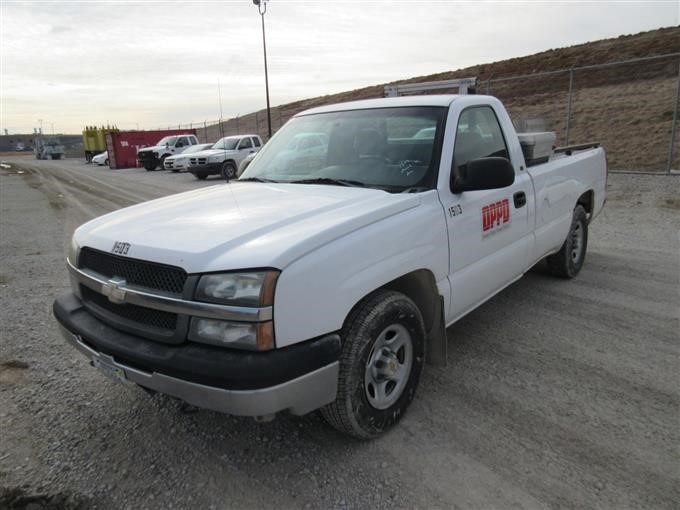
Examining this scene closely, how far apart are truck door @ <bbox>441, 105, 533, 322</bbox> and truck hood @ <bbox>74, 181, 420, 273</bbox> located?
0.49m

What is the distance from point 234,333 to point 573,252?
4.42 metres

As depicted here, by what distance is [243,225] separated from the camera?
256 centimetres

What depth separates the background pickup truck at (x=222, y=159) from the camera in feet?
66.0

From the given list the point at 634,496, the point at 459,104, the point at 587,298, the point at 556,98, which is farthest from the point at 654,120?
the point at 634,496

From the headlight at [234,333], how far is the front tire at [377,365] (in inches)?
17.8

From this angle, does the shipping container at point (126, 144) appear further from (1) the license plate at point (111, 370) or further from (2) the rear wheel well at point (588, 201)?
(1) the license plate at point (111, 370)

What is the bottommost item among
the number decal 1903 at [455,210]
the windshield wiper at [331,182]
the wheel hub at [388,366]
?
the wheel hub at [388,366]

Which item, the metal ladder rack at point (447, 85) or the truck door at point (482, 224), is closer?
the truck door at point (482, 224)

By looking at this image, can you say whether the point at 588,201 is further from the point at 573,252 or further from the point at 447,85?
the point at 447,85

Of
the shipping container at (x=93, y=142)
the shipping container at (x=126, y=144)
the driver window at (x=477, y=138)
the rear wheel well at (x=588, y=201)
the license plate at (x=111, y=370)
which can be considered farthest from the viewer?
the shipping container at (x=93, y=142)

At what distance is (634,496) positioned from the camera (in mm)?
2289

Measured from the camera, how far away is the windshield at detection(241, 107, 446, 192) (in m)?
3.21

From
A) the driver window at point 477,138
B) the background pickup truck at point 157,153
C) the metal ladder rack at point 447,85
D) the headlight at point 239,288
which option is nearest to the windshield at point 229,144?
the background pickup truck at point 157,153

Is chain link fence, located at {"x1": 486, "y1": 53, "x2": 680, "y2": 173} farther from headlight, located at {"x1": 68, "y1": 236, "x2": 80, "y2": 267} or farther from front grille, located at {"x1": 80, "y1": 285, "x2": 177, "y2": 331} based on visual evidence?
front grille, located at {"x1": 80, "y1": 285, "x2": 177, "y2": 331}
